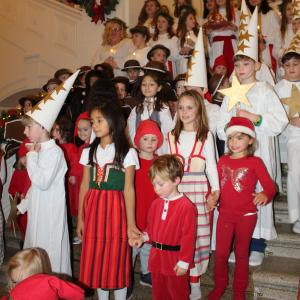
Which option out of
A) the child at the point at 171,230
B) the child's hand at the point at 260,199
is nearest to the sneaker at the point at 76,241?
the child at the point at 171,230

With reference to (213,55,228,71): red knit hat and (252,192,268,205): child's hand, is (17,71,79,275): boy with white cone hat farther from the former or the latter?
(213,55,228,71): red knit hat

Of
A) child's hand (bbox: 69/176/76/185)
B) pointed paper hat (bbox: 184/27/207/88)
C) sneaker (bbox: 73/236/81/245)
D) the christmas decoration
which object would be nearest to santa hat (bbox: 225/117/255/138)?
pointed paper hat (bbox: 184/27/207/88)

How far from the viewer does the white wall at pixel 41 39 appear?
8.71 meters

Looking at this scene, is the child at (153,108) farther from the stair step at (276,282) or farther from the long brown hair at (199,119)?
the stair step at (276,282)

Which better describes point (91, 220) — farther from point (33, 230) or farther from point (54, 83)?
point (54, 83)

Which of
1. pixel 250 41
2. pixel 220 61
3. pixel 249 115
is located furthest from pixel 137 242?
pixel 220 61

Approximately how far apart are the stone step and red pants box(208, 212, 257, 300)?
642 millimetres

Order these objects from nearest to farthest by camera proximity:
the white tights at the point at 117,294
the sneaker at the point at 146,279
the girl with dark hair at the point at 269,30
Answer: the white tights at the point at 117,294 → the sneaker at the point at 146,279 → the girl with dark hair at the point at 269,30

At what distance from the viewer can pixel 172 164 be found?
9.04 ft

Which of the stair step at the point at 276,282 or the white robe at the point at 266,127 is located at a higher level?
the white robe at the point at 266,127

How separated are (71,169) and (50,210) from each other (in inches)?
39.1

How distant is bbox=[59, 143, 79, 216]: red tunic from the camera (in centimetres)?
423

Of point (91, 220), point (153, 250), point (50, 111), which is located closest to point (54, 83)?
point (50, 111)

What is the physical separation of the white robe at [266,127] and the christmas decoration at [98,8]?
17.3 feet
